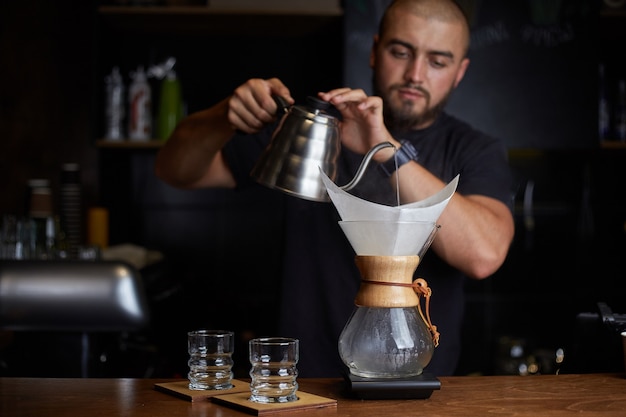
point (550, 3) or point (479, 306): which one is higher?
point (550, 3)

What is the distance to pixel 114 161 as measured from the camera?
9.84 ft

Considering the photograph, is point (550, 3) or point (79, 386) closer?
point (79, 386)

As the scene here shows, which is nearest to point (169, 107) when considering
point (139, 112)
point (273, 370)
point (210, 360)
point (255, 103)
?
point (139, 112)

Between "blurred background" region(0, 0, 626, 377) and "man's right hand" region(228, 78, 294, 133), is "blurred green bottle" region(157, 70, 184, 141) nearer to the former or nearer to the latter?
"blurred background" region(0, 0, 626, 377)

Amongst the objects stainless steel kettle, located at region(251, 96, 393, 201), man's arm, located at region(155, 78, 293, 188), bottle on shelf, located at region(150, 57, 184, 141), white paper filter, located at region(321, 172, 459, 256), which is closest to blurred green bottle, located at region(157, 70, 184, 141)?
bottle on shelf, located at region(150, 57, 184, 141)

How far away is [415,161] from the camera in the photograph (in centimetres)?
184

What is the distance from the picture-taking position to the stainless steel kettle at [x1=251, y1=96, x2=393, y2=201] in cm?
129

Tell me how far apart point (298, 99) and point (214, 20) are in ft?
1.36

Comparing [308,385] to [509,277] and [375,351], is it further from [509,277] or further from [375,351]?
[509,277]

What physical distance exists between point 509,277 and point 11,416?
242 cm

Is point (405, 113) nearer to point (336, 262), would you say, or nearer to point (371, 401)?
point (336, 262)

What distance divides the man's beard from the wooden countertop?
832 millimetres

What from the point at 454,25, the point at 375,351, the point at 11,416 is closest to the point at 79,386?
the point at 11,416

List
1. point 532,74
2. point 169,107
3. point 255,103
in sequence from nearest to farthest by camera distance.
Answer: point 255,103
point 532,74
point 169,107
